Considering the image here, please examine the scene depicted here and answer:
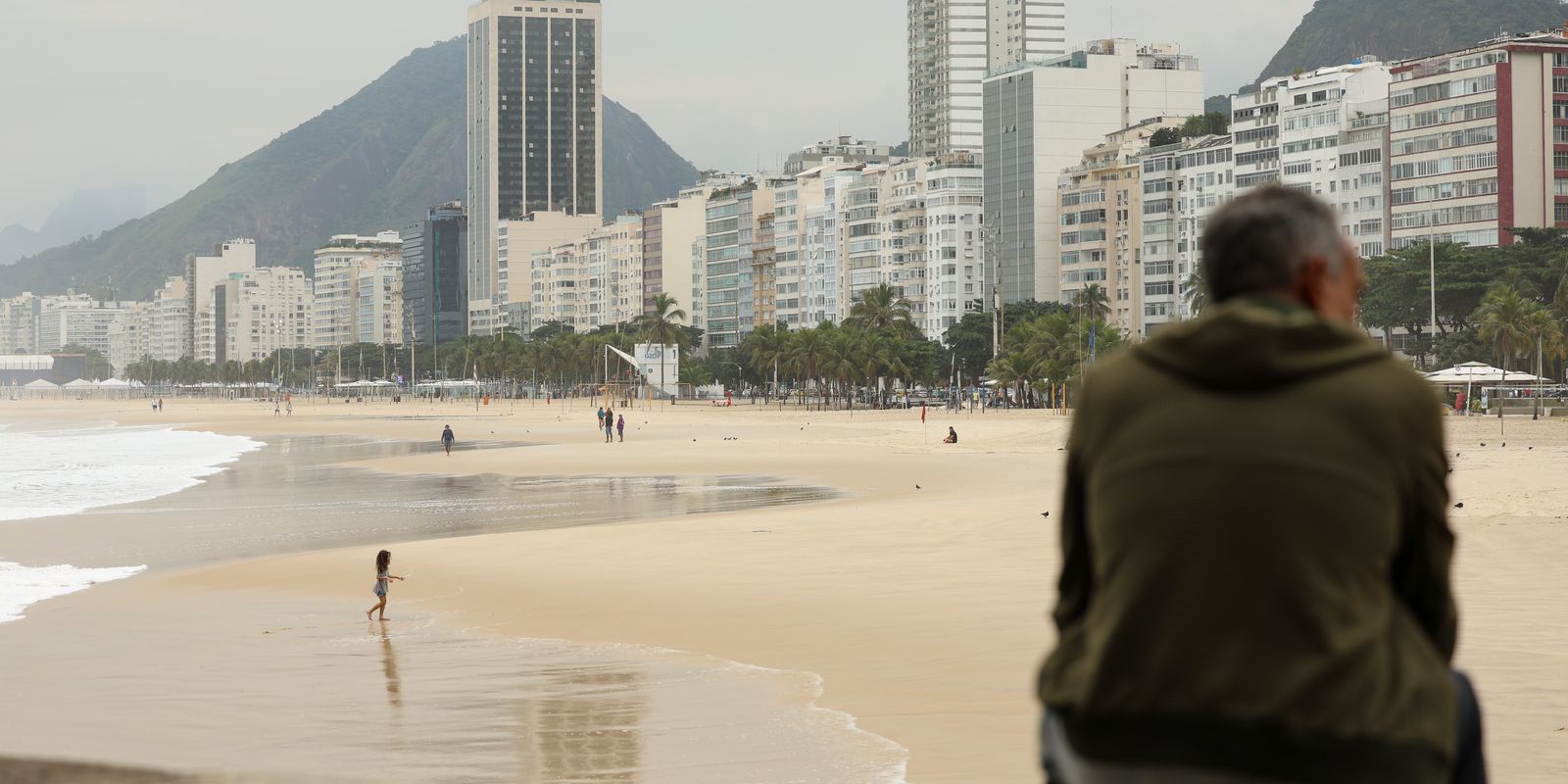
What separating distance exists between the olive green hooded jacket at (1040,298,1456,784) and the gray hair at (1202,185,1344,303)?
0.45 feet

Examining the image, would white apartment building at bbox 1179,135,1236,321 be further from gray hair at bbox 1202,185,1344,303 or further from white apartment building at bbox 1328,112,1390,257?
gray hair at bbox 1202,185,1344,303

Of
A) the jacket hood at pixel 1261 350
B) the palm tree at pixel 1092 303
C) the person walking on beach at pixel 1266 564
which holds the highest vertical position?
the palm tree at pixel 1092 303

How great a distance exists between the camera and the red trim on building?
99.8 meters

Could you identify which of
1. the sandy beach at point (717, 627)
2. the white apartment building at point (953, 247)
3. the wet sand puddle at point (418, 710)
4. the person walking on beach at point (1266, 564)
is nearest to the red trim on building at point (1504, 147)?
the white apartment building at point (953, 247)

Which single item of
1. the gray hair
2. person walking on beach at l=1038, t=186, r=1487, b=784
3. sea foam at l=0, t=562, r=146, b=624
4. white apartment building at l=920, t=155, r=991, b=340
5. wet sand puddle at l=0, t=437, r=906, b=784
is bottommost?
sea foam at l=0, t=562, r=146, b=624

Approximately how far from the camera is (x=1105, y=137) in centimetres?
15038

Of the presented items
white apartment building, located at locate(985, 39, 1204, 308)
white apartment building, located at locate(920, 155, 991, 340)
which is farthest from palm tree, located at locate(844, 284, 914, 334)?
white apartment building, located at locate(920, 155, 991, 340)

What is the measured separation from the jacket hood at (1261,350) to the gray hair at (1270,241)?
164 mm

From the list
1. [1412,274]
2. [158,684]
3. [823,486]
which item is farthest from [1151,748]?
[1412,274]

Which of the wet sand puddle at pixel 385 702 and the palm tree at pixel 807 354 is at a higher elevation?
the palm tree at pixel 807 354

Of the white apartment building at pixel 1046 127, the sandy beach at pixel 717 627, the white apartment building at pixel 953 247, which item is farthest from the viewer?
the white apartment building at pixel 953 247

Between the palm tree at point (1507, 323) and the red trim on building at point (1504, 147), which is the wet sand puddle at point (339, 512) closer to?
the palm tree at point (1507, 323)

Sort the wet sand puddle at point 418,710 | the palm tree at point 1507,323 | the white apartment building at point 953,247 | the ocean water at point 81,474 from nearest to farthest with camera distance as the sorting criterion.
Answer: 1. the wet sand puddle at point 418,710
2. the ocean water at point 81,474
3. the palm tree at point 1507,323
4. the white apartment building at point 953,247

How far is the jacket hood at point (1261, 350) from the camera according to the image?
7.98 feet
